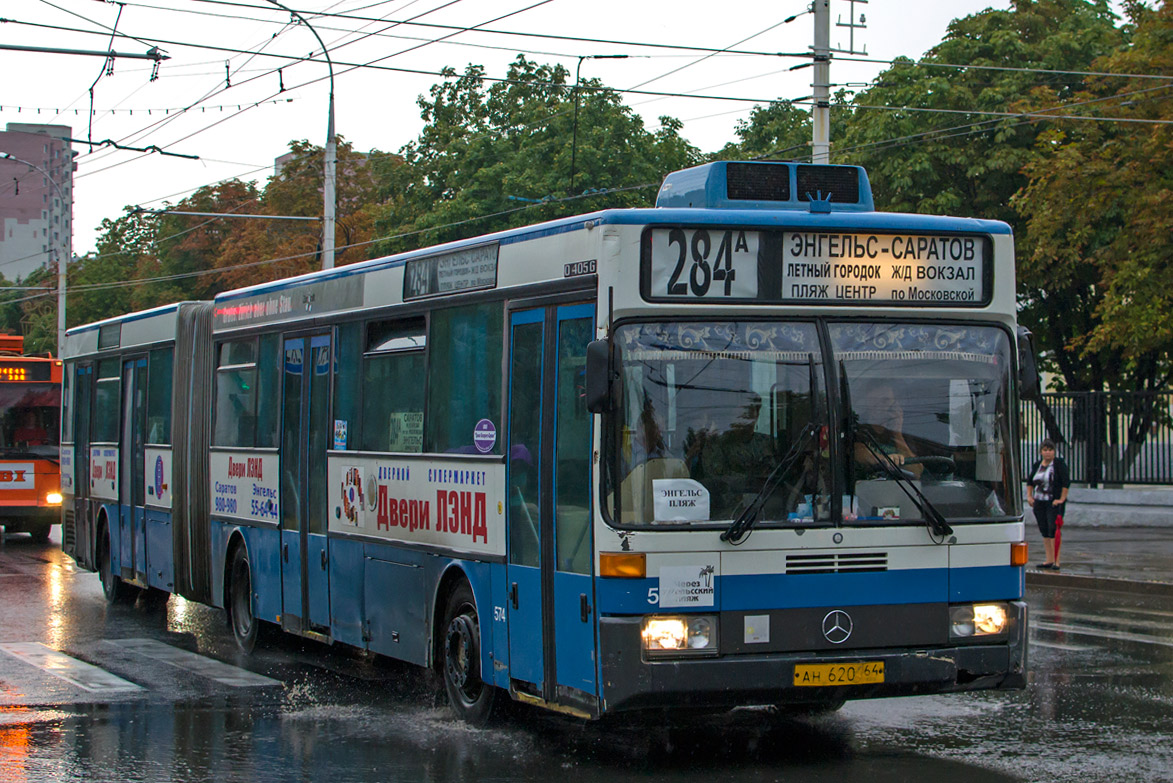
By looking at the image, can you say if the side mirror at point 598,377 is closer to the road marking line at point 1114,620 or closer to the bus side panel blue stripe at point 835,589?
the bus side panel blue stripe at point 835,589

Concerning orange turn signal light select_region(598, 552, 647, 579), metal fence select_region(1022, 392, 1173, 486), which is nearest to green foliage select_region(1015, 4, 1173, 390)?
metal fence select_region(1022, 392, 1173, 486)

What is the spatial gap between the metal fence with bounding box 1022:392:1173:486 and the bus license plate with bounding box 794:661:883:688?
18553mm

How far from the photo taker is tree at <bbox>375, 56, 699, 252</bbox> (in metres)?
46.5

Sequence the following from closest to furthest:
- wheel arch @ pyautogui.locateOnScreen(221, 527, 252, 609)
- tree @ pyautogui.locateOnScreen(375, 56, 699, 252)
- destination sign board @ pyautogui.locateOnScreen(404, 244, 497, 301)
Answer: destination sign board @ pyautogui.locateOnScreen(404, 244, 497, 301)
wheel arch @ pyautogui.locateOnScreen(221, 527, 252, 609)
tree @ pyautogui.locateOnScreen(375, 56, 699, 252)

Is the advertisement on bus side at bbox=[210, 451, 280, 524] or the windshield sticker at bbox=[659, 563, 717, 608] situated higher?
the advertisement on bus side at bbox=[210, 451, 280, 524]

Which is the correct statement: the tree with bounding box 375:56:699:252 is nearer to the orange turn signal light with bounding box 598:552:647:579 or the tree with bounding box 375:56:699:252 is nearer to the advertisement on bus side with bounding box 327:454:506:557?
the advertisement on bus side with bounding box 327:454:506:557

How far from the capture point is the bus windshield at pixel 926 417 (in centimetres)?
777

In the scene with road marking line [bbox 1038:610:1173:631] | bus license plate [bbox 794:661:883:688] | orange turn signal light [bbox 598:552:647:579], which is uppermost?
orange turn signal light [bbox 598:552:647:579]

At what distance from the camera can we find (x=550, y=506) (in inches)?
327

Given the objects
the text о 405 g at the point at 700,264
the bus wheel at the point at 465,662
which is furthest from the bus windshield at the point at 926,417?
the bus wheel at the point at 465,662

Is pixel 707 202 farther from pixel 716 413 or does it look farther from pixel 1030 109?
pixel 1030 109

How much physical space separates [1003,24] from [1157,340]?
14.2 m

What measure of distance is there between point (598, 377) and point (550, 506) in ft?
4.01

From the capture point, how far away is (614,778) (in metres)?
7.68
